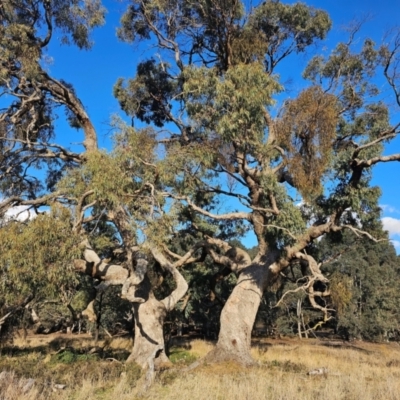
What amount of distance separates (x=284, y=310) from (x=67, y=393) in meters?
30.0

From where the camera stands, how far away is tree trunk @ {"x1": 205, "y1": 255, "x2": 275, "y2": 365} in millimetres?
11281

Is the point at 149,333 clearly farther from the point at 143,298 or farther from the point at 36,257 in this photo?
the point at 36,257

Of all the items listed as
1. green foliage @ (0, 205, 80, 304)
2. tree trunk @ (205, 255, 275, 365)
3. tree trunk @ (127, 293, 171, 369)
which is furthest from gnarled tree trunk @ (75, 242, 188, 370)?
green foliage @ (0, 205, 80, 304)

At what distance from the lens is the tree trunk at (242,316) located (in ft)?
37.0

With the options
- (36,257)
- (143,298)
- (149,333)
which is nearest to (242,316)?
(149,333)

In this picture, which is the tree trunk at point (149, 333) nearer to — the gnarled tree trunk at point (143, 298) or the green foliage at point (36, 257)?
the gnarled tree trunk at point (143, 298)

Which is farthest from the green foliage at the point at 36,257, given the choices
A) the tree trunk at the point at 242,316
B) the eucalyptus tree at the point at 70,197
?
the tree trunk at the point at 242,316

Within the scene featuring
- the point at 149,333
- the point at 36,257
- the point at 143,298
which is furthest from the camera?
the point at 143,298

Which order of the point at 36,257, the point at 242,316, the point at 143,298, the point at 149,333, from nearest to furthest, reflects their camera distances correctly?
the point at 36,257 → the point at 242,316 → the point at 149,333 → the point at 143,298

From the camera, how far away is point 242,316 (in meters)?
11.8

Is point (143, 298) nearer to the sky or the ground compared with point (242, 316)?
nearer to the sky

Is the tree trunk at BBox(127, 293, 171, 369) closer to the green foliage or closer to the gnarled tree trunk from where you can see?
the gnarled tree trunk

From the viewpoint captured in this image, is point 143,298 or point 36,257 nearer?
point 36,257

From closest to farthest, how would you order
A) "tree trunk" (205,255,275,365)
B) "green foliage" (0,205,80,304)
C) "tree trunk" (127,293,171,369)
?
"green foliage" (0,205,80,304), "tree trunk" (205,255,275,365), "tree trunk" (127,293,171,369)
